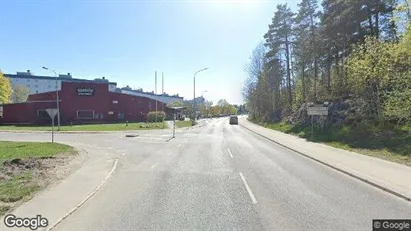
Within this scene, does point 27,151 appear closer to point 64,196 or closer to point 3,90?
point 64,196

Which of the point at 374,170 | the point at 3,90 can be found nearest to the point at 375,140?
the point at 374,170

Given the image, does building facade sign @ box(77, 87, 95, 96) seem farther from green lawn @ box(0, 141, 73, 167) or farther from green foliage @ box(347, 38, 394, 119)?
green foliage @ box(347, 38, 394, 119)

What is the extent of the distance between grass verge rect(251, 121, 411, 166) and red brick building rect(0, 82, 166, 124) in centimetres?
5879

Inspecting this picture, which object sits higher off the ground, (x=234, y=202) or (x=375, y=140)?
(x=375, y=140)

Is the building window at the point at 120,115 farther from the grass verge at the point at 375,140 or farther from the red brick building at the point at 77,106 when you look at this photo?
the grass verge at the point at 375,140

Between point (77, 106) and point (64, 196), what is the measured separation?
71.2m

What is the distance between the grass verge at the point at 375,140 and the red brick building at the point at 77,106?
2315 inches

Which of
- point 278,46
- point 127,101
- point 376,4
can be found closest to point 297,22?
point 278,46

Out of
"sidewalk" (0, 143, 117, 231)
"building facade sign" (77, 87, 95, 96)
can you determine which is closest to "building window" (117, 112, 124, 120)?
"building facade sign" (77, 87, 95, 96)

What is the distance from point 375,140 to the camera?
21.6m

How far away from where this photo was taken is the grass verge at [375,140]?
17.6m

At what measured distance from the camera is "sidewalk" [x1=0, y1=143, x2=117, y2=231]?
305 inches

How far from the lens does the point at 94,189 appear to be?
34.3 feet

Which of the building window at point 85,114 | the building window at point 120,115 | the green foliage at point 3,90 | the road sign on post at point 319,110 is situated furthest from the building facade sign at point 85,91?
the road sign on post at point 319,110
